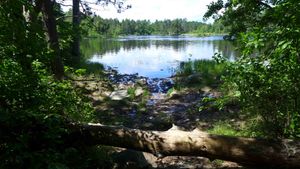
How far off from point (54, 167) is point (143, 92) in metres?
8.59

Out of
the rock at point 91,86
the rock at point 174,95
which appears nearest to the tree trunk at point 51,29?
the rock at point 91,86

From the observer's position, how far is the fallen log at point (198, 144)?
512 centimetres

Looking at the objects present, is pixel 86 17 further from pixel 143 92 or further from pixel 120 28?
pixel 120 28

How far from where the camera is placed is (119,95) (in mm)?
12203

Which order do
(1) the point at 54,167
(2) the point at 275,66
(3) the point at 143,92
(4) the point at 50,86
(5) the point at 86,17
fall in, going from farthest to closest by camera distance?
(5) the point at 86,17 → (3) the point at 143,92 → (4) the point at 50,86 → (2) the point at 275,66 → (1) the point at 54,167

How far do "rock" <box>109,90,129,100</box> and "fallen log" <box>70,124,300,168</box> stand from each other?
5.65 meters

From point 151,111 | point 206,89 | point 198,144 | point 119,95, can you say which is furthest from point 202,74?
point 198,144

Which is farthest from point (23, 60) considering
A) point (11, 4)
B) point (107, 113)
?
point (107, 113)

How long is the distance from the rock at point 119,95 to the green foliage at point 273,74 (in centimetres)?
651

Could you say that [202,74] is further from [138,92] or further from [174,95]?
[138,92]

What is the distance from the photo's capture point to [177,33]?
153875 mm

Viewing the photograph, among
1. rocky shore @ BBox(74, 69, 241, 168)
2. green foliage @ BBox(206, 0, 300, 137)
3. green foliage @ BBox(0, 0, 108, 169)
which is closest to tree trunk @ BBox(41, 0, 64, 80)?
rocky shore @ BBox(74, 69, 241, 168)

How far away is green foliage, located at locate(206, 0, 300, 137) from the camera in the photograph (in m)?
4.60

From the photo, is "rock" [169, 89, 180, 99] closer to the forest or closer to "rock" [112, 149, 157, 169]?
the forest
